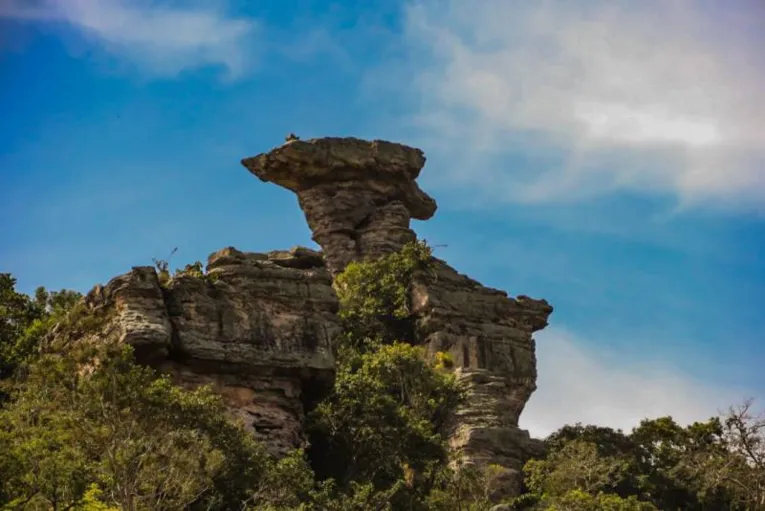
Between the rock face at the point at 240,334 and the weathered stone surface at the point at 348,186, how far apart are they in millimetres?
17458

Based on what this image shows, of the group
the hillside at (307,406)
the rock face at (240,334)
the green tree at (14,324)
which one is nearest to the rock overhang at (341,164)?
the hillside at (307,406)

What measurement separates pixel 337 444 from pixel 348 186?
75.0ft

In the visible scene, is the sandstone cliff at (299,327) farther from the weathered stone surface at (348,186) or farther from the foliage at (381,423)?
the foliage at (381,423)

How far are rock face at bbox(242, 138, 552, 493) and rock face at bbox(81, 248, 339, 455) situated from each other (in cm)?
668

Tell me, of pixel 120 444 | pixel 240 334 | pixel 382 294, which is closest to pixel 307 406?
pixel 240 334

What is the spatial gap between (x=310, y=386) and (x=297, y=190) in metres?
21.8

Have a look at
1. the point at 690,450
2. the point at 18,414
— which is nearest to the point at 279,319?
the point at 18,414

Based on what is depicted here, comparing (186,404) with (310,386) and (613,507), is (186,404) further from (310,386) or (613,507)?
(613,507)

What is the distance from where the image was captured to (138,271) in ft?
130

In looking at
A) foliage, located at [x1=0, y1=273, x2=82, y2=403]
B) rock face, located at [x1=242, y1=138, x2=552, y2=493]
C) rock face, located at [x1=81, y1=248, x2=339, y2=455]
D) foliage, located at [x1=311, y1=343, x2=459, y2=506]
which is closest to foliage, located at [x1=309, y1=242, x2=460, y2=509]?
foliage, located at [x1=311, y1=343, x2=459, y2=506]

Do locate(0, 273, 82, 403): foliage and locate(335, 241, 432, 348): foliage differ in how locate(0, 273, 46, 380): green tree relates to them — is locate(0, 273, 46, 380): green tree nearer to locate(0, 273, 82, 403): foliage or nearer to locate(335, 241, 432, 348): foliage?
locate(0, 273, 82, 403): foliage

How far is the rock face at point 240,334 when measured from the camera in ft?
128

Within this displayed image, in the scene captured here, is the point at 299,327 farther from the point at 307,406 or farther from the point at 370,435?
the point at 370,435

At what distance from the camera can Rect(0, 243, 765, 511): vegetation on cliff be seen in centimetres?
3103
